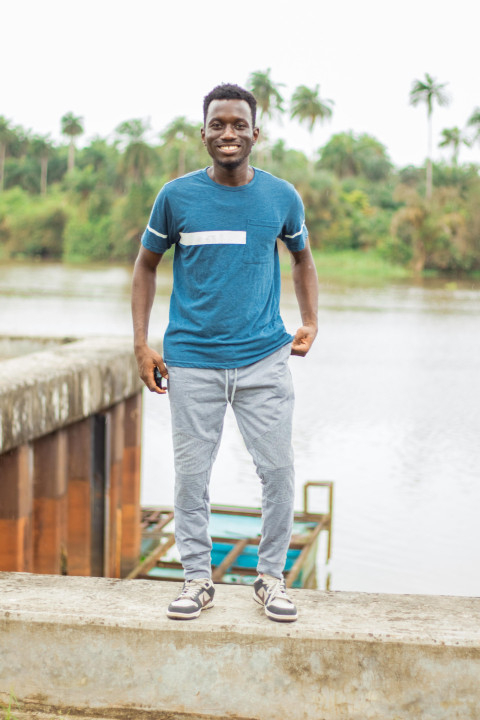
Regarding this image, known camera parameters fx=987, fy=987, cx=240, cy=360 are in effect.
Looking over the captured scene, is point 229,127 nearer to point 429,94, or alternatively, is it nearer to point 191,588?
point 191,588

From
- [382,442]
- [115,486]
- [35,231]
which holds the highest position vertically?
[35,231]

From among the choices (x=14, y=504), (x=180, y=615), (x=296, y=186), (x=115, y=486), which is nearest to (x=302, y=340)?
(x=180, y=615)

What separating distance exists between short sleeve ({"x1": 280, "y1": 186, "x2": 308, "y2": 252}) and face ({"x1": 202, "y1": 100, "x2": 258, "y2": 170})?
23cm

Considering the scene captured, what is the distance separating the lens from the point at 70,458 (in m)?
5.81

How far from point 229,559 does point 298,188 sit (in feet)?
174

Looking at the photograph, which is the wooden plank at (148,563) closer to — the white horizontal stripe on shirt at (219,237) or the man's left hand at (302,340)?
the man's left hand at (302,340)

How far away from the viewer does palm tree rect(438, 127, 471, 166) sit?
65.2m

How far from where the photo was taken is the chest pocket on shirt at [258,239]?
3230mm

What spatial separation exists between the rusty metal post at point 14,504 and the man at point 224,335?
162cm

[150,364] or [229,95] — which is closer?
[229,95]

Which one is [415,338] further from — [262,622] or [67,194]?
[67,194]

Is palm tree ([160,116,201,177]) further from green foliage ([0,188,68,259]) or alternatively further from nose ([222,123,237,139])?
nose ([222,123,237,139])

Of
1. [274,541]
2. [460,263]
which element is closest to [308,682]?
[274,541]

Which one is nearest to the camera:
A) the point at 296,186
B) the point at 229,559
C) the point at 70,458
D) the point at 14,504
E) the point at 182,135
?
the point at 14,504
